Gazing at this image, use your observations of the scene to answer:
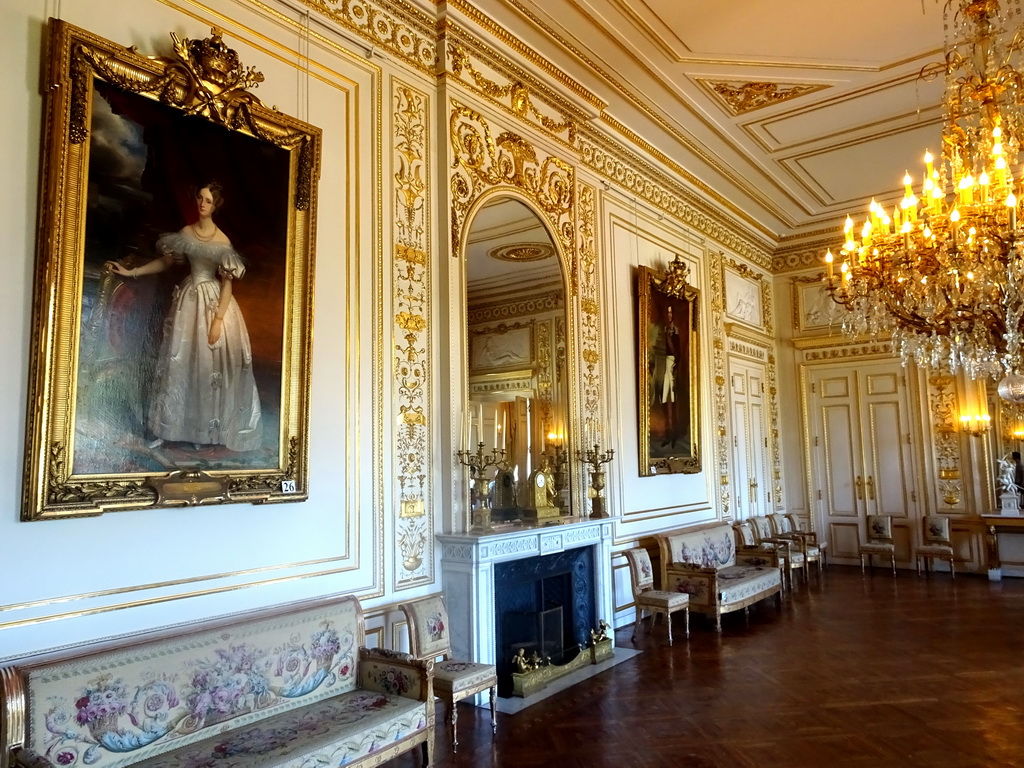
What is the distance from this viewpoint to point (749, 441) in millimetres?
8727

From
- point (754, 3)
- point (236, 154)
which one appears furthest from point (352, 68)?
point (754, 3)

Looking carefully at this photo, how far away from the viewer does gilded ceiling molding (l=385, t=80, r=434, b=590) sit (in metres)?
4.12

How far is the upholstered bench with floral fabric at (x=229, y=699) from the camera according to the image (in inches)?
95.0

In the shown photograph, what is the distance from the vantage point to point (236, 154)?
3365 millimetres

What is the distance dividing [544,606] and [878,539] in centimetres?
600

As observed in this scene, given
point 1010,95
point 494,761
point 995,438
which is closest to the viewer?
point 494,761

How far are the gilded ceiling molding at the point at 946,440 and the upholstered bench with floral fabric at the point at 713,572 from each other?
3.08m

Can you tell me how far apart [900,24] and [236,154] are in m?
4.66

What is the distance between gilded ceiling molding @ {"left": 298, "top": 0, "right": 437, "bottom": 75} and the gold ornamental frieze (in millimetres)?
229

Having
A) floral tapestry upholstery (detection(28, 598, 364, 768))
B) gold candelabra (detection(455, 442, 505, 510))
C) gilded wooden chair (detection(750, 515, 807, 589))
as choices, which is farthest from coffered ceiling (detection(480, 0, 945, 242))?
floral tapestry upholstery (detection(28, 598, 364, 768))

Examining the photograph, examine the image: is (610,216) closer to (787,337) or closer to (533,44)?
(533,44)

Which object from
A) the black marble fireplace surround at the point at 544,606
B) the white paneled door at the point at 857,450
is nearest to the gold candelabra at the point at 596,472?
the black marble fireplace surround at the point at 544,606

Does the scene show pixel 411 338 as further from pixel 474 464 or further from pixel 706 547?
pixel 706 547

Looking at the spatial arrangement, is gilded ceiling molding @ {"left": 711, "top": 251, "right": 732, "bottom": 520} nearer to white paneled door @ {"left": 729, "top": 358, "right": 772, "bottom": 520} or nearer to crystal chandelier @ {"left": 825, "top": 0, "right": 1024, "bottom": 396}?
white paneled door @ {"left": 729, "top": 358, "right": 772, "bottom": 520}
